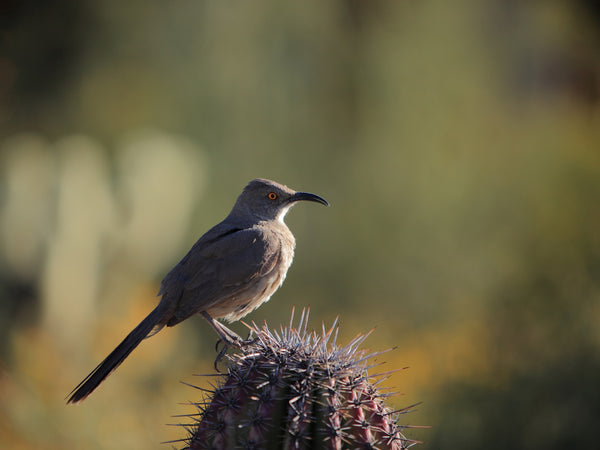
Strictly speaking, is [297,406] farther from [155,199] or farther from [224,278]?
[155,199]

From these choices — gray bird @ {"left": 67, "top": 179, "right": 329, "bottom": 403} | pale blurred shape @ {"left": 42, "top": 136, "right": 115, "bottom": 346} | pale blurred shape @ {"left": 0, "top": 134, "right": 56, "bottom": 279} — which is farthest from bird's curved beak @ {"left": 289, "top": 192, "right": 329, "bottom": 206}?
pale blurred shape @ {"left": 0, "top": 134, "right": 56, "bottom": 279}

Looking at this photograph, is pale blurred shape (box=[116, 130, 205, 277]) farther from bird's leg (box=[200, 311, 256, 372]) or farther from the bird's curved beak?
bird's leg (box=[200, 311, 256, 372])

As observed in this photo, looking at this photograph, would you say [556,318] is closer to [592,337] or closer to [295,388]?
[592,337]

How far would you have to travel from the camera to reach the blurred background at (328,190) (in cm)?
820

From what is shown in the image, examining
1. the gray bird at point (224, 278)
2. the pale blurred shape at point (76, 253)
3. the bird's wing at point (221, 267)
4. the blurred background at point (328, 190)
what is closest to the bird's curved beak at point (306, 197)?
the gray bird at point (224, 278)

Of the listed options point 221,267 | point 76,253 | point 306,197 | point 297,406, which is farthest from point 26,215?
point 297,406

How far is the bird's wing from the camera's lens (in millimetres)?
4230

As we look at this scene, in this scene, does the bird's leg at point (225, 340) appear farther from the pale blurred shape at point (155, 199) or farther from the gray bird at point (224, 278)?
the pale blurred shape at point (155, 199)

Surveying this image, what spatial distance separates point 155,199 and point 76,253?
1.37 m

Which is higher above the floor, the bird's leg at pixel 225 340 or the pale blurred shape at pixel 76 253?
the pale blurred shape at pixel 76 253

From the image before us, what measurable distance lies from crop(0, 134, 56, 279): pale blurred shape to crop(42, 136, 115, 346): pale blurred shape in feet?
0.91

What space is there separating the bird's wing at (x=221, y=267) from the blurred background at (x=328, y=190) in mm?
3949

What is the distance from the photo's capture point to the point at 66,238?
887 centimetres

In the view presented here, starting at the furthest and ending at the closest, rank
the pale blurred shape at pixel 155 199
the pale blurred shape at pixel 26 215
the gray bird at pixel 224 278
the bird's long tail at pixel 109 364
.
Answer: the pale blurred shape at pixel 155 199 → the pale blurred shape at pixel 26 215 → the gray bird at pixel 224 278 → the bird's long tail at pixel 109 364
